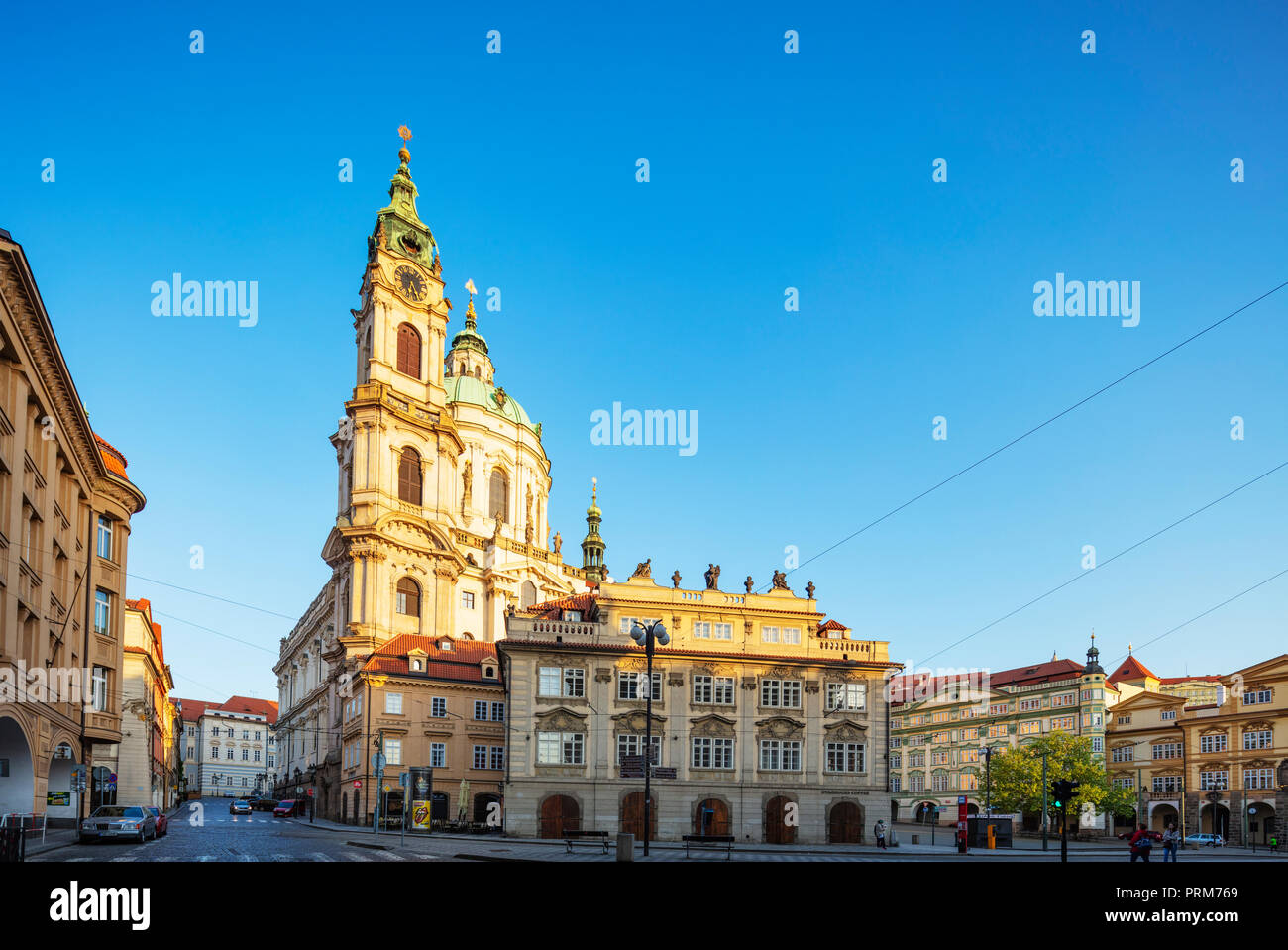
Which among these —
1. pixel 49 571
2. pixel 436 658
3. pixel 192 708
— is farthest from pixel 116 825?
pixel 192 708

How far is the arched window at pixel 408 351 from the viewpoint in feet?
289

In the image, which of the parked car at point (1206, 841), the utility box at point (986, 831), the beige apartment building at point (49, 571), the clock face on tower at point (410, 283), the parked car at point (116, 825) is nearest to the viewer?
the beige apartment building at point (49, 571)

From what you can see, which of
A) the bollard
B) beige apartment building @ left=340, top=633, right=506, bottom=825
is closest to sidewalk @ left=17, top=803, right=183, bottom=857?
the bollard

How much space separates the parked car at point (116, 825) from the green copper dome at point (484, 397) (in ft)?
223

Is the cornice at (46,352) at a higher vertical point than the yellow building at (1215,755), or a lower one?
higher

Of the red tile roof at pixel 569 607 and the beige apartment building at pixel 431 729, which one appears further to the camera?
the beige apartment building at pixel 431 729

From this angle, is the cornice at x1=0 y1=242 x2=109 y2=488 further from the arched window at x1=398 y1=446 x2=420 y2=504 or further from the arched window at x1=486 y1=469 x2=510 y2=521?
the arched window at x1=486 y1=469 x2=510 y2=521

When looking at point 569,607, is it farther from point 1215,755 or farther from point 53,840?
point 1215,755

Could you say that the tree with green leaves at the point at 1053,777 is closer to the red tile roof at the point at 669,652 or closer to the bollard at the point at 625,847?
the red tile roof at the point at 669,652

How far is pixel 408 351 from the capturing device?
3504 inches

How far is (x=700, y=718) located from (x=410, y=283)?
5324cm

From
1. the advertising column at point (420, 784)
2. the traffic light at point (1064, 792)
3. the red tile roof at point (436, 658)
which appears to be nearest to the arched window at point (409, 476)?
the red tile roof at point (436, 658)

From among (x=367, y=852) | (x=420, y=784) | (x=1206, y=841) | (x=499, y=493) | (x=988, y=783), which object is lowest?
(x=1206, y=841)
